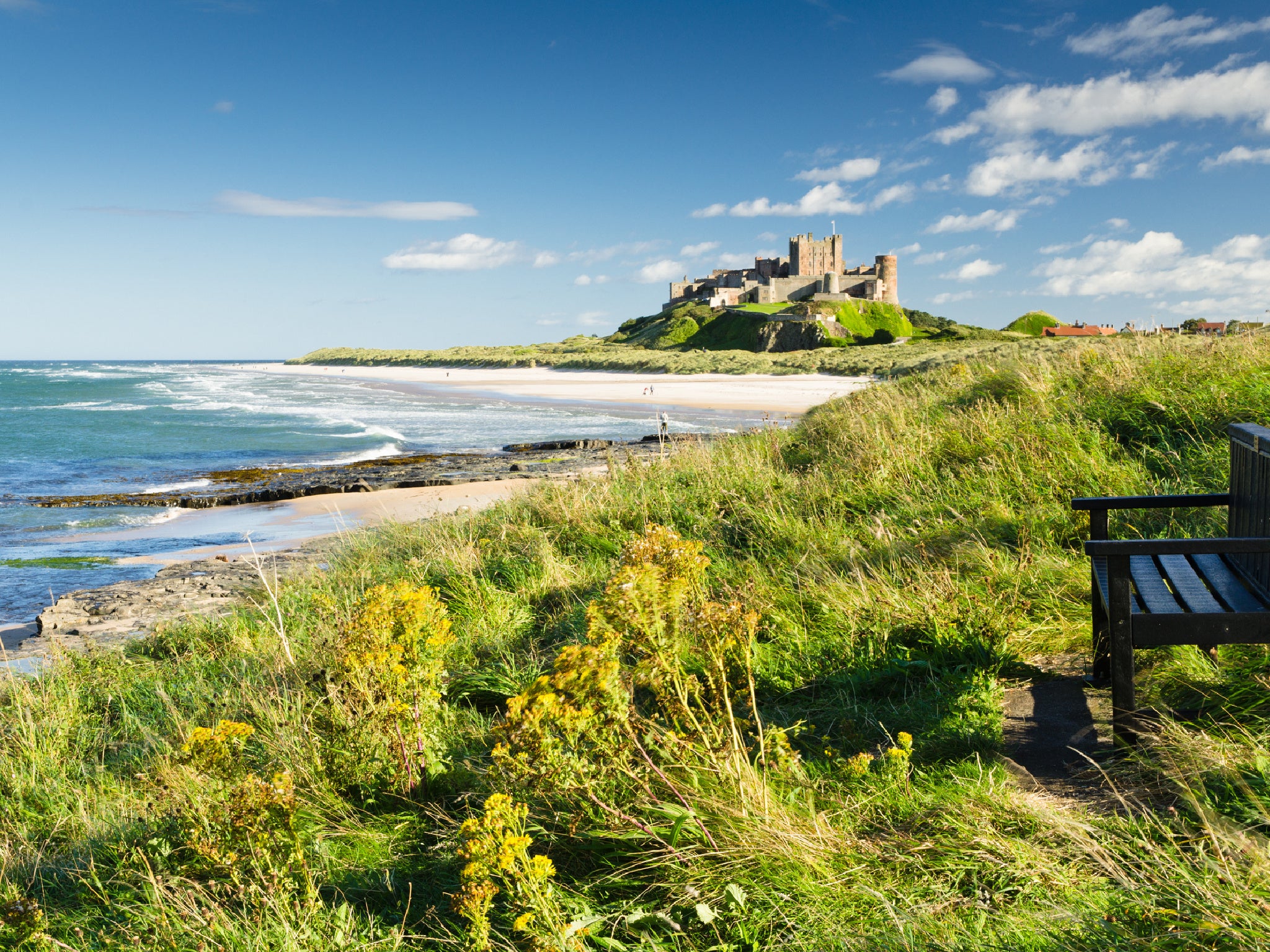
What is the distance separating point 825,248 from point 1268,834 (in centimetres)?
10783

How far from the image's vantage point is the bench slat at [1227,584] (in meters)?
3.04

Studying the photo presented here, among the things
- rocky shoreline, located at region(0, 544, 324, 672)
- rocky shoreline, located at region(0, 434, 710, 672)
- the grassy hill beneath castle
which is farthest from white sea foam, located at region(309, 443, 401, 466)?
the grassy hill beneath castle

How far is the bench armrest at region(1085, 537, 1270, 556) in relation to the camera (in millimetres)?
2889

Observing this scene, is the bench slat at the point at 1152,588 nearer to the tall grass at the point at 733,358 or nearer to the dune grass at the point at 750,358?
the tall grass at the point at 733,358

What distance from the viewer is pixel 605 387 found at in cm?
5238

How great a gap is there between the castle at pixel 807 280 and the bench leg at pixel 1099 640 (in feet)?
291

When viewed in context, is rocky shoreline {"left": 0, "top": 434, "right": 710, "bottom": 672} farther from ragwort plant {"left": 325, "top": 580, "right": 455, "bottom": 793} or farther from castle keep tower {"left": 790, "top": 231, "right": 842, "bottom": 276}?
castle keep tower {"left": 790, "top": 231, "right": 842, "bottom": 276}

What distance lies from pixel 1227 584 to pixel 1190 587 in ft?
0.56

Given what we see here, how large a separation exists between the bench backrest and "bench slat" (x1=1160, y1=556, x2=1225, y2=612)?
0.21 meters

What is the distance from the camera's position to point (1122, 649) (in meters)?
3.02

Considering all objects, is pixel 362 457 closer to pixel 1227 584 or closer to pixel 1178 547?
pixel 1227 584

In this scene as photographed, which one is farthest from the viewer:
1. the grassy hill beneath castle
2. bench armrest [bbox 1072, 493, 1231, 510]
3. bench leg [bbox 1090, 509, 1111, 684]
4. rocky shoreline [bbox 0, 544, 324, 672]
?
the grassy hill beneath castle

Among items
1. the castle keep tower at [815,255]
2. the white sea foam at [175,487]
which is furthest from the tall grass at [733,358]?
the castle keep tower at [815,255]

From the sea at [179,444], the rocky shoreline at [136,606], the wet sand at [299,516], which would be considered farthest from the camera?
the sea at [179,444]
